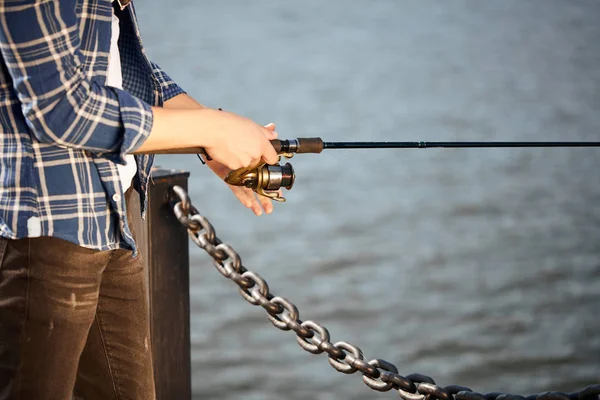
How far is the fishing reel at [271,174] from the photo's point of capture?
4.67ft

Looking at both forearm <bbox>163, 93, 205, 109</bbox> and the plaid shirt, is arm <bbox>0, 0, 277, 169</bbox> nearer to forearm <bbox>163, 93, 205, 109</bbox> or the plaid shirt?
the plaid shirt

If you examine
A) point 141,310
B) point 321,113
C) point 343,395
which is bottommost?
point 141,310

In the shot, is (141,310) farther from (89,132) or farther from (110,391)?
(89,132)

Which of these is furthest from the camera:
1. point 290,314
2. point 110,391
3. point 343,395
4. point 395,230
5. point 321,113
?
point 321,113

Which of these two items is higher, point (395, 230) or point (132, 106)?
point (395, 230)

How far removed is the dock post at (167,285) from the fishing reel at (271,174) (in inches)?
24.4

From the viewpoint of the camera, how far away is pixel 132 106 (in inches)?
47.2

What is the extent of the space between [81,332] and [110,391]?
8.7 inches

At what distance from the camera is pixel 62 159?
121 centimetres

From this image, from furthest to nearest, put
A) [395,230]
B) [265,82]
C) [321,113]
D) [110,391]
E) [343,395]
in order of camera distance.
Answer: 1. [265,82]
2. [321,113]
3. [395,230]
4. [343,395]
5. [110,391]

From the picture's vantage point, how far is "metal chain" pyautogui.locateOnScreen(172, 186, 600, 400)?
65.5 inches

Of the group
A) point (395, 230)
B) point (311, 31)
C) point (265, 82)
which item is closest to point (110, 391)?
point (395, 230)

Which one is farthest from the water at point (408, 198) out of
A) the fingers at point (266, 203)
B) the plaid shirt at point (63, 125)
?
the plaid shirt at point (63, 125)

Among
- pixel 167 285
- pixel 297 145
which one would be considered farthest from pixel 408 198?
pixel 297 145
